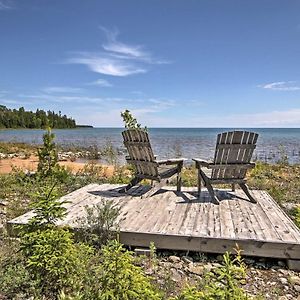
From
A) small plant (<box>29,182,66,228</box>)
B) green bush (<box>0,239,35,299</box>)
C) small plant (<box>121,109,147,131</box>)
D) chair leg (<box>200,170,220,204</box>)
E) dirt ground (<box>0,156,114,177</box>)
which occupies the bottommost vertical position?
dirt ground (<box>0,156,114,177</box>)

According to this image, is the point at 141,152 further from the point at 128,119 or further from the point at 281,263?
the point at 281,263

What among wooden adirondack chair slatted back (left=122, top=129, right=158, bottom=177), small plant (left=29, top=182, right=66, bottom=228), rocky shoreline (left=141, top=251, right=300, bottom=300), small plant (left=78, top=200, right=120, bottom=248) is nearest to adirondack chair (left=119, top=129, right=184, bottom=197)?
wooden adirondack chair slatted back (left=122, top=129, right=158, bottom=177)

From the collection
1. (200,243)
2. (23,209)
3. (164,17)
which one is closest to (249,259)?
(200,243)

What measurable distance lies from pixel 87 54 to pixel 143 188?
26.2ft

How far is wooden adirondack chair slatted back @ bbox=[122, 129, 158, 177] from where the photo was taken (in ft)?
16.6

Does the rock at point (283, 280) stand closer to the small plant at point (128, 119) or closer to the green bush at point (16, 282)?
the green bush at point (16, 282)

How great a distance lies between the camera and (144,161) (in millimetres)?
5270

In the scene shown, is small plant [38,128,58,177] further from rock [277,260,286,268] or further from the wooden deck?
rock [277,260,286,268]

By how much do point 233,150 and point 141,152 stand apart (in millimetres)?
1504

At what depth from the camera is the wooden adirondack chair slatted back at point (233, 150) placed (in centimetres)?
483

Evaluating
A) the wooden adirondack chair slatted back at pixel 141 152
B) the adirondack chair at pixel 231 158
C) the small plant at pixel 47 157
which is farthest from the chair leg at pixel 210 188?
the small plant at pixel 47 157

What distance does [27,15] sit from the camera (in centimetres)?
984

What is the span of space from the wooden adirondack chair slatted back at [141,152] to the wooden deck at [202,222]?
447 millimetres

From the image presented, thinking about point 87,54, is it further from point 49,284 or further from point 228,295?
point 228,295
